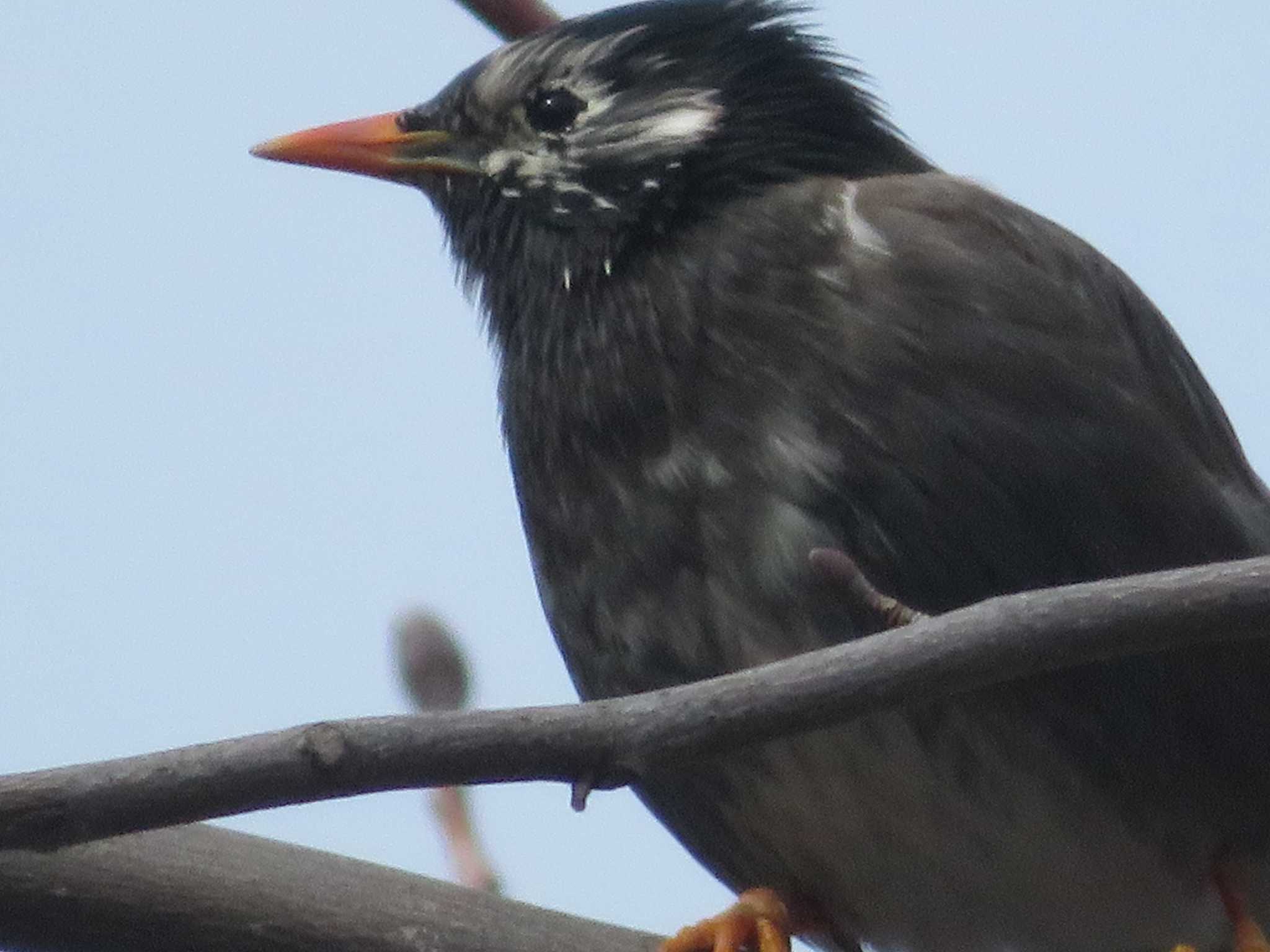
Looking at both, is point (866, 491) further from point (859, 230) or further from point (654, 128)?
point (654, 128)

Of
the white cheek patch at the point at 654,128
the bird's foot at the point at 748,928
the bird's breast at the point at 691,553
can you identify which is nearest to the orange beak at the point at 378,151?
the white cheek patch at the point at 654,128

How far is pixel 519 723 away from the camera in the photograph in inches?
78.2

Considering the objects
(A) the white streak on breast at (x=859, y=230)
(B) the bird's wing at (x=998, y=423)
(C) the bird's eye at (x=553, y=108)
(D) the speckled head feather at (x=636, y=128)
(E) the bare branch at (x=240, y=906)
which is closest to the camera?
(E) the bare branch at (x=240, y=906)

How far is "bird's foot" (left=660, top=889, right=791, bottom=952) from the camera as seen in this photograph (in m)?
3.13

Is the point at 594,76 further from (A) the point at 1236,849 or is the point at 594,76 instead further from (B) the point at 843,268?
(A) the point at 1236,849

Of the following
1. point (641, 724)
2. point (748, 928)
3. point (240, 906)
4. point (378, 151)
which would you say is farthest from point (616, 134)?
point (641, 724)

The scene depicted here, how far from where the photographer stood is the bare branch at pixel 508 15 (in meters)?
3.21

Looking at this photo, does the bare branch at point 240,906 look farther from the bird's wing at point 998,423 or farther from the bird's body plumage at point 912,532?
the bird's wing at point 998,423

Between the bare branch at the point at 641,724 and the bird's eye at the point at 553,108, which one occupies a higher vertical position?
the bird's eye at the point at 553,108

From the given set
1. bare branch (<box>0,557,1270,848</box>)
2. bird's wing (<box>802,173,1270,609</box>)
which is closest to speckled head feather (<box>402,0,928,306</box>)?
bird's wing (<box>802,173,1270,609</box>)

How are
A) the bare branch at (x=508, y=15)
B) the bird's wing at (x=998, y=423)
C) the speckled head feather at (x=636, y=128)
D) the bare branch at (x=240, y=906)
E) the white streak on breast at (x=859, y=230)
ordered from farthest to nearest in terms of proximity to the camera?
the speckled head feather at (x=636, y=128) < the white streak on breast at (x=859, y=230) < the bare branch at (x=508, y=15) < the bird's wing at (x=998, y=423) < the bare branch at (x=240, y=906)

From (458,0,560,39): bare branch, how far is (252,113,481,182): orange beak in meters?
0.51

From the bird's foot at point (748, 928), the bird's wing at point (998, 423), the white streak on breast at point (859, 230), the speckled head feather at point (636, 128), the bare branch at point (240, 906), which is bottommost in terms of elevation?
the bird's foot at point (748, 928)

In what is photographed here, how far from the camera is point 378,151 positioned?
385cm
